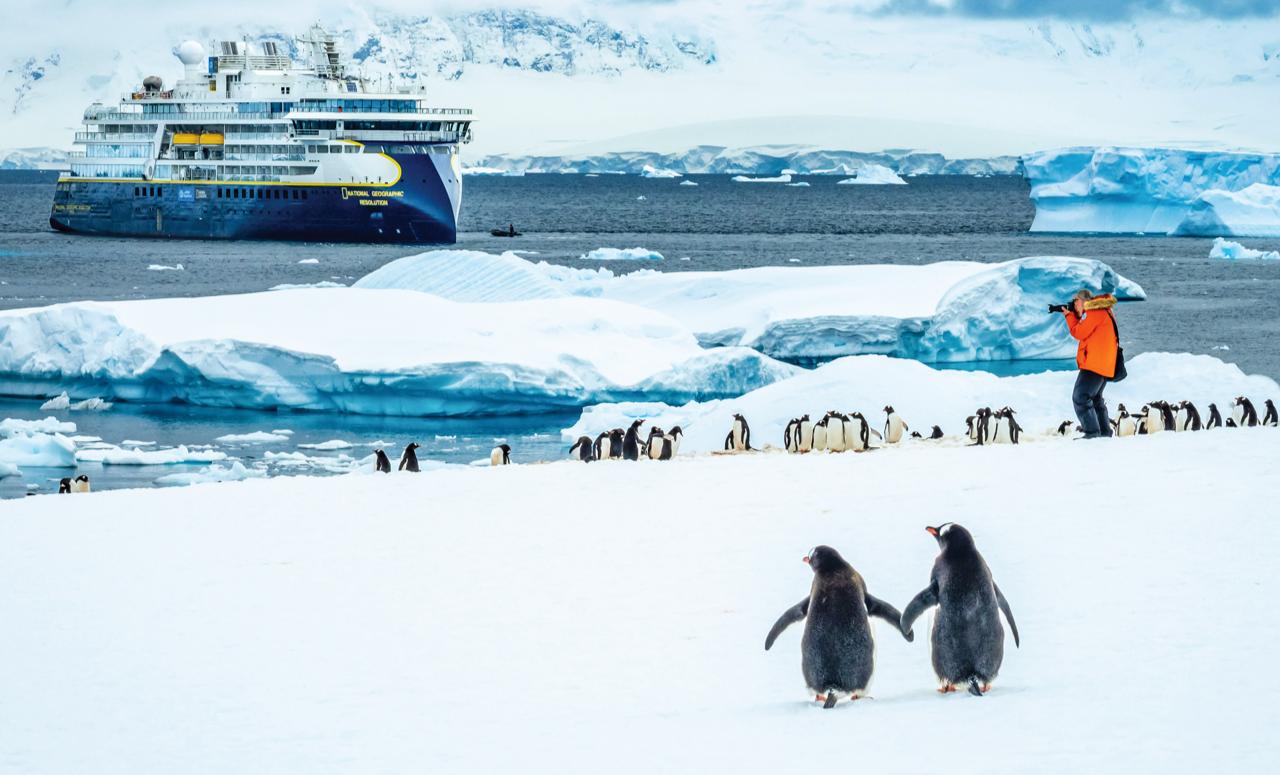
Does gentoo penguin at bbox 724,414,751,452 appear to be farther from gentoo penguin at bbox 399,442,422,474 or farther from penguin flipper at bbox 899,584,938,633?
penguin flipper at bbox 899,584,938,633

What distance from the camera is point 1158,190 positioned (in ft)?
182

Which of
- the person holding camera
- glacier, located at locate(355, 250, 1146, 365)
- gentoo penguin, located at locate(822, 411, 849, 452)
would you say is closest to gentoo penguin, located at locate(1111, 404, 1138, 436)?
the person holding camera

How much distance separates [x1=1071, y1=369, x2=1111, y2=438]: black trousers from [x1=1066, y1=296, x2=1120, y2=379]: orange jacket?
3.3 inches

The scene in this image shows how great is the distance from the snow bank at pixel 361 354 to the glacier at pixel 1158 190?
33.4 meters

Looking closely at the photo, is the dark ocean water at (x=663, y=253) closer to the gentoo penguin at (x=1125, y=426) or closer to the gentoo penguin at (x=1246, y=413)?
the gentoo penguin at (x=1125, y=426)

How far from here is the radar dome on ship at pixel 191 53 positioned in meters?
59.4

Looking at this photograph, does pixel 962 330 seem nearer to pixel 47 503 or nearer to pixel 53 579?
pixel 47 503

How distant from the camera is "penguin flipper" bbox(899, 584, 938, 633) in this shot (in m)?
5.30

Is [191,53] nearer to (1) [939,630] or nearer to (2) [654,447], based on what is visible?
(2) [654,447]

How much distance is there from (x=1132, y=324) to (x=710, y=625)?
28.5m

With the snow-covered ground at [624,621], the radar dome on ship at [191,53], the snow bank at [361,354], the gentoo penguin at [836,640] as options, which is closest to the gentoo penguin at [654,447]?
the snow-covered ground at [624,621]

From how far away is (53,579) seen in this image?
749 cm

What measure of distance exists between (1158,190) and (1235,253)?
8.54m

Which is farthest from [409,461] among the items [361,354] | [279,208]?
[279,208]
